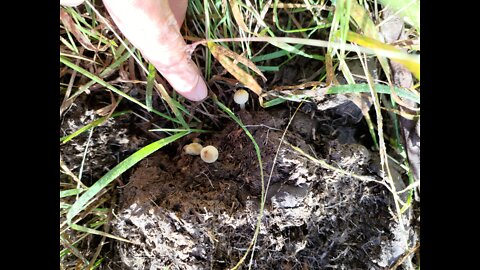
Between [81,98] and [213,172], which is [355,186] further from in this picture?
[81,98]

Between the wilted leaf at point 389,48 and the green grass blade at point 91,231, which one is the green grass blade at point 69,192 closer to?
the green grass blade at point 91,231

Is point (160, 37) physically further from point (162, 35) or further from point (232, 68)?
point (232, 68)

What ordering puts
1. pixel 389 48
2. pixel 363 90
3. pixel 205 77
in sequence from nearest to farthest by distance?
1. pixel 389 48
2. pixel 363 90
3. pixel 205 77

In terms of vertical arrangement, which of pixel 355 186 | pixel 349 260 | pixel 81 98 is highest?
pixel 81 98

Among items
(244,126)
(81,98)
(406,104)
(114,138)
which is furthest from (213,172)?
(406,104)

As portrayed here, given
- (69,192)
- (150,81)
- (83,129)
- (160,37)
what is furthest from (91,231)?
(160,37)

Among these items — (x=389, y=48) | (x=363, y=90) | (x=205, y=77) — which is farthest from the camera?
(x=205, y=77)
